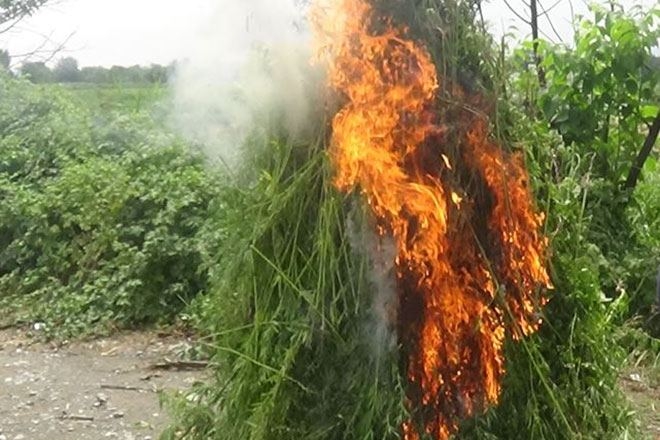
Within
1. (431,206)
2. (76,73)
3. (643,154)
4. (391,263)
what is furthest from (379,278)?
(76,73)

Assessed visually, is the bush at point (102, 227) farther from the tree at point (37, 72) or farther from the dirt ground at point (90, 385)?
the tree at point (37, 72)

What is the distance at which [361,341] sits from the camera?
3111mm

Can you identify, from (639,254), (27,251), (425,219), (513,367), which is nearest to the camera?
(425,219)

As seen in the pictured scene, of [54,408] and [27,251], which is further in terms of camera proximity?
[27,251]

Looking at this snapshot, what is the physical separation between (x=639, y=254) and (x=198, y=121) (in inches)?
138

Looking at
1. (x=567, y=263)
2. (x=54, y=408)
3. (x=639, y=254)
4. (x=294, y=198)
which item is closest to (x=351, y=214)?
(x=294, y=198)

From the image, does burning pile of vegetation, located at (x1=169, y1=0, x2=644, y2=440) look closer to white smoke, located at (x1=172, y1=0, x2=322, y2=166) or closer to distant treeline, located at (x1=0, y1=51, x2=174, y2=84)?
white smoke, located at (x1=172, y1=0, x2=322, y2=166)

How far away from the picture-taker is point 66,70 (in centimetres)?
1114

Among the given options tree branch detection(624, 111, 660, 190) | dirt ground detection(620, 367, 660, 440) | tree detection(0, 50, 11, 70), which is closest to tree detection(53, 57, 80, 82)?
tree detection(0, 50, 11, 70)

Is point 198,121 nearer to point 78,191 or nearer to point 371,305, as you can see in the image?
point 371,305

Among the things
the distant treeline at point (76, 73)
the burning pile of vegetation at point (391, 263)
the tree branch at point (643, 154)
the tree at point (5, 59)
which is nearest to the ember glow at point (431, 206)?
the burning pile of vegetation at point (391, 263)

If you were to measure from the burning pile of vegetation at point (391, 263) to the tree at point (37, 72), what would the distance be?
8.11 meters

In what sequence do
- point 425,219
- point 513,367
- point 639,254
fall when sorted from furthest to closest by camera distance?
→ 1. point 639,254
2. point 513,367
3. point 425,219

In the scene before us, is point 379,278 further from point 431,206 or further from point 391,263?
point 431,206
